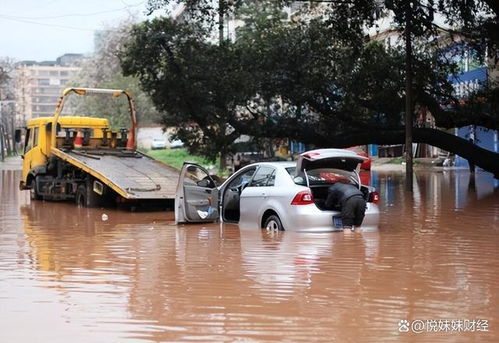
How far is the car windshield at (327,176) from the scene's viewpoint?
11742 mm

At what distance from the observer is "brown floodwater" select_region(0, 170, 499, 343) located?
5.79 metres

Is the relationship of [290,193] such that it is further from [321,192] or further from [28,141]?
[28,141]

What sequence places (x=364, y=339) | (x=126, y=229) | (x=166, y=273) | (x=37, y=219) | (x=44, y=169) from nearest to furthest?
(x=364, y=339) < (x=166, y=273) < (x=126, y=229) < (x=37, y=219) < (x=44, y=169)

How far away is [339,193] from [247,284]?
3830 mm

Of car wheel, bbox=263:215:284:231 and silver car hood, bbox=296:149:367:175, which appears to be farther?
car wheel, bbox=263:215:284:231

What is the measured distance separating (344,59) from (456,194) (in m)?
6.88

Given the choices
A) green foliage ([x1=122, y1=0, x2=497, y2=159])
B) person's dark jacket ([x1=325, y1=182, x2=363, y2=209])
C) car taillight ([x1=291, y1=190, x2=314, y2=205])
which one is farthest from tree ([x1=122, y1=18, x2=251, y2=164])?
car taillight ([x1=291, y1=190, x2=314, y2=205])

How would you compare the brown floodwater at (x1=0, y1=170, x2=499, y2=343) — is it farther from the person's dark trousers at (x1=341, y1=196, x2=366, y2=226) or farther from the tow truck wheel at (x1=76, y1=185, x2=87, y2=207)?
the tow truck wheel at (x1=76, y1=185, x2=87, y2=207)

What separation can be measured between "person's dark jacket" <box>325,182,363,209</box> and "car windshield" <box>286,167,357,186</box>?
42 centimetres

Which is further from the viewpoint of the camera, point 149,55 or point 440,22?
point 440,22

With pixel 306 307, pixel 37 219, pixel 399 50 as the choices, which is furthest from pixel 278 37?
pixel 306 307

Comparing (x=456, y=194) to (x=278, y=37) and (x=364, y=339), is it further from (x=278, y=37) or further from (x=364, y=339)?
(x=364, y=339)

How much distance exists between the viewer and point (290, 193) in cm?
1116

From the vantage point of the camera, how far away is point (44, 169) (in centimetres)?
2098
